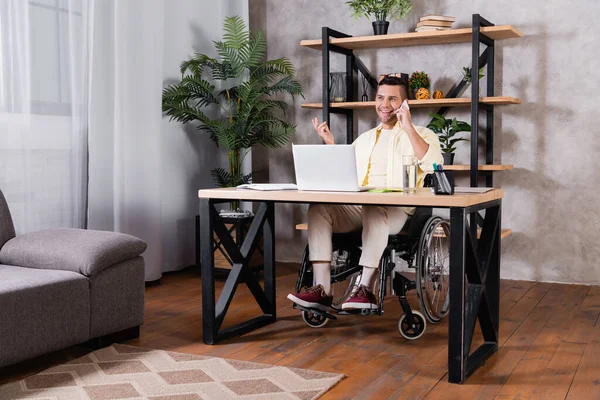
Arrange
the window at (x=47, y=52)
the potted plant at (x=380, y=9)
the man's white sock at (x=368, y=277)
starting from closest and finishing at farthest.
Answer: the man's white sock at (x=368, y=277)
the window at (x=47, y=52)
the potted plant at (x=380, y=9)

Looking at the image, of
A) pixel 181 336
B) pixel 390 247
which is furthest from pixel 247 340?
pixel 390 247

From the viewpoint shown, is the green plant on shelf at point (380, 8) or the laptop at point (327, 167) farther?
the green plant on shelf at point (380, 8)

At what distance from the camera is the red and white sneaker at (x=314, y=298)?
307 cm

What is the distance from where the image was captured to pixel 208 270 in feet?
9.96

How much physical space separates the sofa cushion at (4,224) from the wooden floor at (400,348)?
59 centimetres

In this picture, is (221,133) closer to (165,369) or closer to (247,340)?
(247,340)

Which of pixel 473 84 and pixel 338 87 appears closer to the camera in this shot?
pixel 473 84

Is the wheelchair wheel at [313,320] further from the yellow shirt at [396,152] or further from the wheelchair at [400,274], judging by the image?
the yellow shirt at [396,152]

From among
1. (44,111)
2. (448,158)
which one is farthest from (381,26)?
(44,111)

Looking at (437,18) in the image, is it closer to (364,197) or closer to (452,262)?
(364,197)

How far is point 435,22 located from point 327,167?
2.01m

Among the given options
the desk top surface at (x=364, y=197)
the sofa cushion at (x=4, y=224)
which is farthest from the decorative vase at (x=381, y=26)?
the sofa cushion at (x=4, y=224)

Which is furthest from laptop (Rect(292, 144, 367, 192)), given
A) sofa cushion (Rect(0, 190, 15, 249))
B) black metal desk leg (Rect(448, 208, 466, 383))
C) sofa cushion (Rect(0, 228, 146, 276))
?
sofa cushion (Rect(0, 190, 15, 249))

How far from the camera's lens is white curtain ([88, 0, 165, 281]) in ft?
13.2
